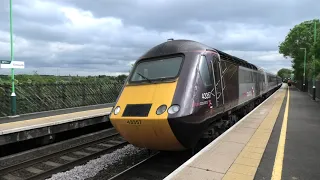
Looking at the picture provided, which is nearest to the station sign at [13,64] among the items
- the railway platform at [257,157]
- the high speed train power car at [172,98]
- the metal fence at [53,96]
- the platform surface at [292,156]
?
the metal fence at [53,96]

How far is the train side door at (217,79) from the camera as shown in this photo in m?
8.15

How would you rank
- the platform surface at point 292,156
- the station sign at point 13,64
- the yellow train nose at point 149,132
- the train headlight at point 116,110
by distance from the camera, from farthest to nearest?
1. the station sign at point 13,64
2. the train headlight at point 116,110
3. the yellow train nose at point 149,132
4. the platform surface at point 292,156

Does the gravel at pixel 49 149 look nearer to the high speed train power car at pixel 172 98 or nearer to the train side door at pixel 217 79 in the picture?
the high speed train power car at pixel 172 98

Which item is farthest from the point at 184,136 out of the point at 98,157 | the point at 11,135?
the point at 11,135

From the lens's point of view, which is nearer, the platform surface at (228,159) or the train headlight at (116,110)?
the platform surface at (228,159)

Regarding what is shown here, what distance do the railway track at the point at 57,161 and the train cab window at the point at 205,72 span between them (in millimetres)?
4221

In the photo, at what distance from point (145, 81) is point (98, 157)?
10.4 ft

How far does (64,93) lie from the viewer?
59.1 ft

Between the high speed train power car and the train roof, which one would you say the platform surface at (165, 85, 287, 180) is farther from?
the train roof

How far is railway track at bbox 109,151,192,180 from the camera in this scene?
700 centimetres

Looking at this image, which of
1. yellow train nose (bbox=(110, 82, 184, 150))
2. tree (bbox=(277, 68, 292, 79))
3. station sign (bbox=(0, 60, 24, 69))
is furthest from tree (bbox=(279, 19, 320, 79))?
tree (bbox=(277, 68, 292, 79))

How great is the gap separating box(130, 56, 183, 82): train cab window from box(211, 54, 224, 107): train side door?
1.12 metres

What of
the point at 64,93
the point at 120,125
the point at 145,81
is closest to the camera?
the point at 120,125

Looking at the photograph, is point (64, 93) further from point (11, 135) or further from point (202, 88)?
point (202, 88)
